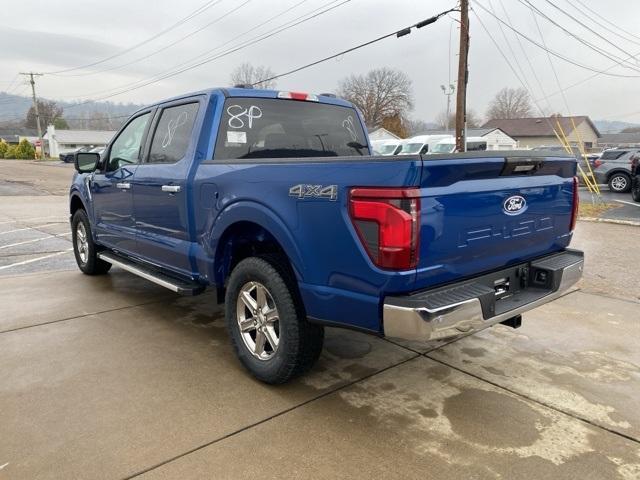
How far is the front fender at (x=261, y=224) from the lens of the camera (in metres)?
2.91

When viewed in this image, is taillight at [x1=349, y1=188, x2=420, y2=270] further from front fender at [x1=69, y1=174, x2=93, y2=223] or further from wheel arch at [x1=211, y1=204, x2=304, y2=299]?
front fender at [x1=69, y1=174, x2=93, y2=223]

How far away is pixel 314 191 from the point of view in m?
2.75

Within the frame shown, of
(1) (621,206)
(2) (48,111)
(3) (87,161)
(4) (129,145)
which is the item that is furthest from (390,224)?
(2) (48,111)

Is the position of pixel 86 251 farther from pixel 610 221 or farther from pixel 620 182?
pixel 620 182

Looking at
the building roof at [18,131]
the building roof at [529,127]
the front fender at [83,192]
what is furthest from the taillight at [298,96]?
the building roof at [18,131]

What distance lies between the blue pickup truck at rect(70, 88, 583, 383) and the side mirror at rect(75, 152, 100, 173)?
2.65ft

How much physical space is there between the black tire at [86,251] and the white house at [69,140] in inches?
3260

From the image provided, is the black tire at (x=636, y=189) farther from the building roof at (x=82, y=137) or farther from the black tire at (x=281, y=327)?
the building roof at (x=82, y=137)

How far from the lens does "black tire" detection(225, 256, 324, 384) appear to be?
10.0ft

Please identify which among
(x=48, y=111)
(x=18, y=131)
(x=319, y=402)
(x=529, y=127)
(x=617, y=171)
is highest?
(x=48, y=111)

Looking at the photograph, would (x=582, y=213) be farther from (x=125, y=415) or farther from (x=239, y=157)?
(x=125, y=415)

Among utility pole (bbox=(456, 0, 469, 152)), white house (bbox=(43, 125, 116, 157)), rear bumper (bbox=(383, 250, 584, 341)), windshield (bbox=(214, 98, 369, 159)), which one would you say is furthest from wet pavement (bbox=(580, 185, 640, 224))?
white house (bbox=(43, 125, 116, 157))

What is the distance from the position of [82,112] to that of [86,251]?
120285mm

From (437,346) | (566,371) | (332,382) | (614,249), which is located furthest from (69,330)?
(614,249)
